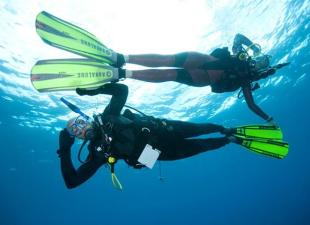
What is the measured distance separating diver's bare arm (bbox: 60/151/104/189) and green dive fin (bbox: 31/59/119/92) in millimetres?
1394

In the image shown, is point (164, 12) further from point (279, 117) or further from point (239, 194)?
point (239, 194)

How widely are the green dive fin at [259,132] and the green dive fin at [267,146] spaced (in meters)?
0.12

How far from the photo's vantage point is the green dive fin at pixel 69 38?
5609 mm

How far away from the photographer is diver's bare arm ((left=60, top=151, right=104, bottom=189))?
5633 millimetres

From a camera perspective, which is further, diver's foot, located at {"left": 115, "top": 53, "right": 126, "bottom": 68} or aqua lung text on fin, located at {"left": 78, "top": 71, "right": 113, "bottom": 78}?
diver's foot, located at {"left": 115, "top": 53, "right": 126, "bottom": 68}

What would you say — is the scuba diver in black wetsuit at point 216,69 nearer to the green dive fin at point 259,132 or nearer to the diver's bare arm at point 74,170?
the green dive fin at point 259,132


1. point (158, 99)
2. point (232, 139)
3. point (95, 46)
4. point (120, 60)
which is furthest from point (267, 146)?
point (158, 99)

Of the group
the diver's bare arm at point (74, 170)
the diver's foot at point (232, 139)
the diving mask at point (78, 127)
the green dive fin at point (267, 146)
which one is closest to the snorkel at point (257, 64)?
the diver's foot at point (232, 139)

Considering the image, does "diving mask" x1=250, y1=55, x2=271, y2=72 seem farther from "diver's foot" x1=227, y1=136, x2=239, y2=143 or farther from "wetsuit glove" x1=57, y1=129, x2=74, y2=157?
"wetsuit glove" x1=57, y1=129, x2=74, y2=157

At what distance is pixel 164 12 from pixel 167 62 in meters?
7.79

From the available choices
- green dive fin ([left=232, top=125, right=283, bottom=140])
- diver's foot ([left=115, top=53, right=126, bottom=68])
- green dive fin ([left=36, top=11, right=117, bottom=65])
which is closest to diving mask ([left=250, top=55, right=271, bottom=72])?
green dive fin ([left=232, top=125, right=283, bottom=140])

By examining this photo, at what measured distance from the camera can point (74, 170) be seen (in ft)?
18.9

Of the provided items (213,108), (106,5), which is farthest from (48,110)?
(213,108)

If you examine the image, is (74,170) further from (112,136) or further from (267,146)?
(267,146)
